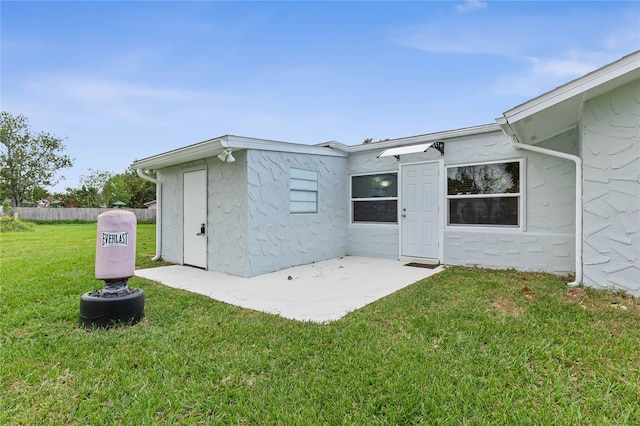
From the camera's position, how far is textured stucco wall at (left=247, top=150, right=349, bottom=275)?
20.1ft

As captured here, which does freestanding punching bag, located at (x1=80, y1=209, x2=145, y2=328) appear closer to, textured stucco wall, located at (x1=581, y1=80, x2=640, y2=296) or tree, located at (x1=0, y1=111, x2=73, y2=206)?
textured stucco wall, located at (x1=581, y1=80, x2=640, y2=296)

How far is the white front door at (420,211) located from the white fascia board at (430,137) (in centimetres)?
56

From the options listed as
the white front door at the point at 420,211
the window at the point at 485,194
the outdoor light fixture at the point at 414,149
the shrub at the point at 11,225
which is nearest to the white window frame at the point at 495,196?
the window at the point at 485,194

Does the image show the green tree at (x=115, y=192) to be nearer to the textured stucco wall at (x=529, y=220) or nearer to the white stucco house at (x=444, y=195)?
the white stucco house at (x=444, y=195)

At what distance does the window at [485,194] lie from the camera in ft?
20.7

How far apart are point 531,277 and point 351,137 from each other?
13.2 m

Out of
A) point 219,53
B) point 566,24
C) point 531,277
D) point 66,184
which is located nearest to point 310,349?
point 531,277

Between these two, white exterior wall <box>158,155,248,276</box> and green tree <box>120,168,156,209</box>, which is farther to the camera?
green tree <box>120,168,156,209</box>

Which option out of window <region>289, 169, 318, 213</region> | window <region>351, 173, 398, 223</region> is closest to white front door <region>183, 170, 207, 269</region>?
window <region>289, 169, 318, 213</region>

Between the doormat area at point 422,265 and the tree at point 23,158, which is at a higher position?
the tree at point 23,158

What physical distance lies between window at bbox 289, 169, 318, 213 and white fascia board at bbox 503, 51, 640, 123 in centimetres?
404

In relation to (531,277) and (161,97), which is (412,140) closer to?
(531,277)

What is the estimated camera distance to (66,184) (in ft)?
110

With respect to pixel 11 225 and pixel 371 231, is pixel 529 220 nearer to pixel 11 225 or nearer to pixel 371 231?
pixel 371 231
